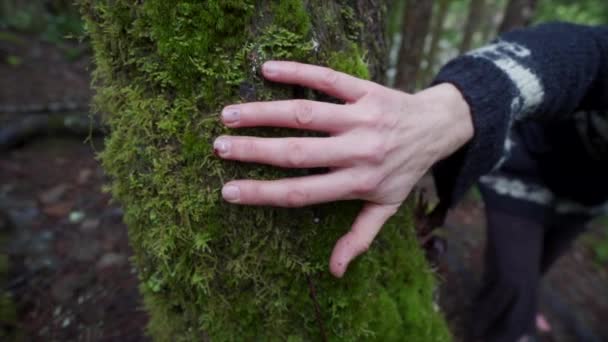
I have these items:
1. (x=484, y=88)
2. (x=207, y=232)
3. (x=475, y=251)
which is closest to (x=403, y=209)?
(x=484, y=88)

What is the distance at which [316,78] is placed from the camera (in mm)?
1047

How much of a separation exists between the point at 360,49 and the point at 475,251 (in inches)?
146

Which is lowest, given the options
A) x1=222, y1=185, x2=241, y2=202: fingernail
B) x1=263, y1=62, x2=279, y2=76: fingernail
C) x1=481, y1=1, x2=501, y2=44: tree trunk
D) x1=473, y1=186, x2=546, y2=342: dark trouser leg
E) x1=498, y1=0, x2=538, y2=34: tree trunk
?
x1=481, y1=1, x2=501, y2=44: tree trunk

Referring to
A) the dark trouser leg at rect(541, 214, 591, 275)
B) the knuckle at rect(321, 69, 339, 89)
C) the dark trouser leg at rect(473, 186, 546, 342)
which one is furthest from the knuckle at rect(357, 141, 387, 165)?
the dark trouser leg at rect(541, 214, 591, 275)

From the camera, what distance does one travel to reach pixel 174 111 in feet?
3.53

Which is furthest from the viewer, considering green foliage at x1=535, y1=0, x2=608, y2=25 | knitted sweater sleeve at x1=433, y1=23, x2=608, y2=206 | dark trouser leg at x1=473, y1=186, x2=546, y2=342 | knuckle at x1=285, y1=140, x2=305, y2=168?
green foliage at x1=535, y1=0, x2=608, y2=25

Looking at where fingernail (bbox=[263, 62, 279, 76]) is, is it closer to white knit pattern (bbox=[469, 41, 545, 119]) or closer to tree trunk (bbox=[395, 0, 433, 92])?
white knit pattern (bbox=[469, 41, 545, 119])

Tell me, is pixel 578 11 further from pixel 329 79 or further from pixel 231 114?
pixel 231 114

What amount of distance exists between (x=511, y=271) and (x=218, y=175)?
2502 millimetres

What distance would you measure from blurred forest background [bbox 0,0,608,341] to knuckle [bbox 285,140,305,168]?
73 cm

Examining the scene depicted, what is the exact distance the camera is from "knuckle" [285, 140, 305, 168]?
987mm

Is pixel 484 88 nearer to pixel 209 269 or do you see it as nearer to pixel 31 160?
pixel 209 269

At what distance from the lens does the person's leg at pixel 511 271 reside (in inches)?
105

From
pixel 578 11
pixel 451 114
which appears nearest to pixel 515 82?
pixel 451 114
